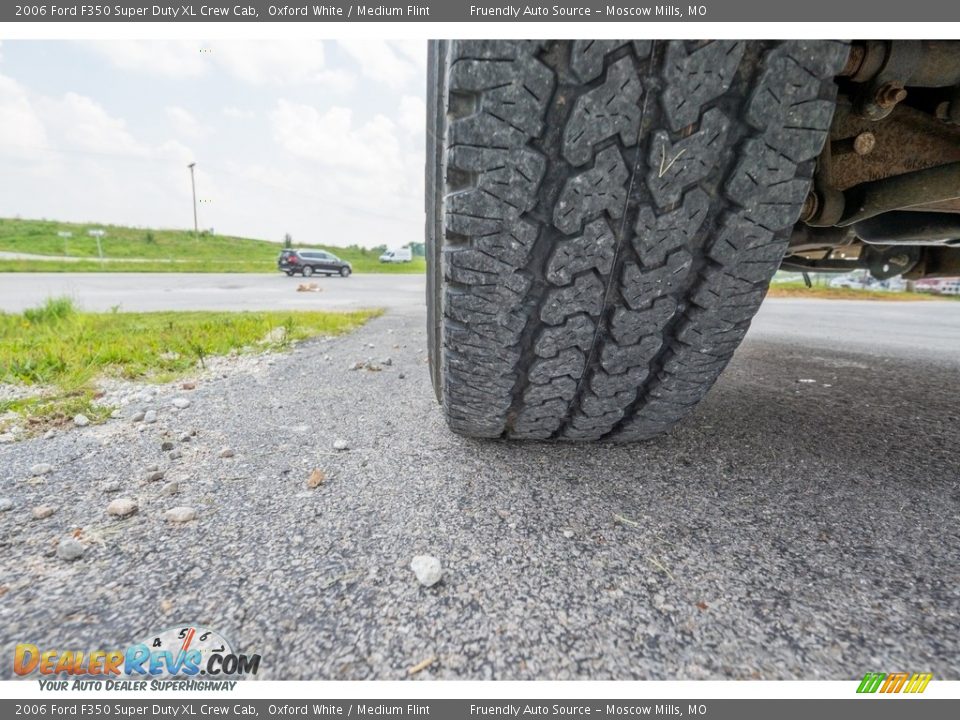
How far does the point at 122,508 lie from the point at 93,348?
1.99 metres

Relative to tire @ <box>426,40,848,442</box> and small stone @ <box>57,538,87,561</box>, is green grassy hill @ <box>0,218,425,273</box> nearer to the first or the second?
small stone @ <box>57,538,87,561</box>

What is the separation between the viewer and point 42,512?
812 millimetres

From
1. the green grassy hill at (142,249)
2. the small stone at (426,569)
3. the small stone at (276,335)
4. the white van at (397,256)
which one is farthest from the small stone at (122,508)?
the white van at (397,256)

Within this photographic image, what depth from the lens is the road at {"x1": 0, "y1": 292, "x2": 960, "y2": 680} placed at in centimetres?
56

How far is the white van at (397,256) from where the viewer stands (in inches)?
928

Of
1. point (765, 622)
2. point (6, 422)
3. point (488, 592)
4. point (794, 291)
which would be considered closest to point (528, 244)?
point (488, 592)

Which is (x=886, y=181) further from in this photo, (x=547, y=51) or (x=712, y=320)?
(x=547, y=51)

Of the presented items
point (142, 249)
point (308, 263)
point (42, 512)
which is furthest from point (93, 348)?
point (142, 249)

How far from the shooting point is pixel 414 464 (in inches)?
41.2

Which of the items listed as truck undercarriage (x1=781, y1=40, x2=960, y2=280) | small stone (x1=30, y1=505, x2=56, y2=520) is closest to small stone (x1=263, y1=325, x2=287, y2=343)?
small stone (x1=30, y1=505, x2=56, y2=520)

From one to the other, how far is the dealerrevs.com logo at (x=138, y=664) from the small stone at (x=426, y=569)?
0.75 feet

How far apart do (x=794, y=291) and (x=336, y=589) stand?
1308 centimetres

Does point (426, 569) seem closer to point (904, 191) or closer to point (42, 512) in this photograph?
point (42, 512)

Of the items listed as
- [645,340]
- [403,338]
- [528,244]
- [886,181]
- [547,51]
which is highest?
[547,51]
